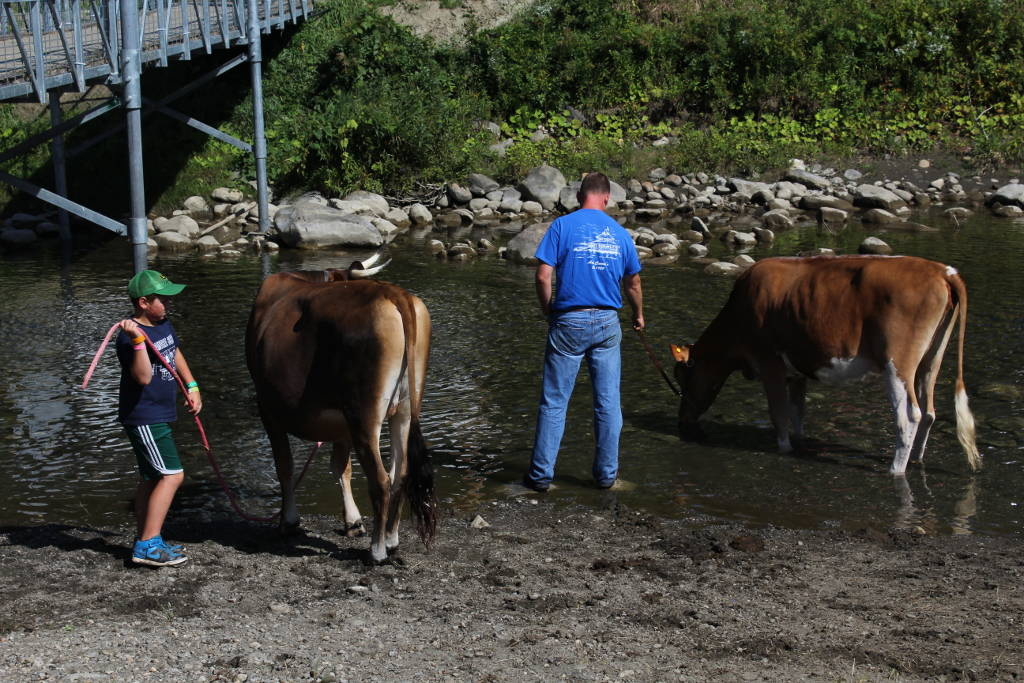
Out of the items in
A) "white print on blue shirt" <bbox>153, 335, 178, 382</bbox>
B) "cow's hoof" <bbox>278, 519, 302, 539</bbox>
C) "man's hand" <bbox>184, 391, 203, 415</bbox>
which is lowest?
"cow's hoof" <bbox>278, 519, 302, 539</bbox>

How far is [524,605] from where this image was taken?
605cm

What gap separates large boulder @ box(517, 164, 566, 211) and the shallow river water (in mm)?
8100

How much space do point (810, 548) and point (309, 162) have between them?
19.6m

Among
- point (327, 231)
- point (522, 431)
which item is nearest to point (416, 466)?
point (522, 431)

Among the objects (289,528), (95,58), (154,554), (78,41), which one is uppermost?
(78,41)

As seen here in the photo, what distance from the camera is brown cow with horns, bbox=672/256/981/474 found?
8367 mm

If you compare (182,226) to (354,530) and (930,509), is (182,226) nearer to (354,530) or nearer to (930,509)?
(354,530)

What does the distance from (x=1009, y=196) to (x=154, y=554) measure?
20397mm

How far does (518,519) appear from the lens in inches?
303

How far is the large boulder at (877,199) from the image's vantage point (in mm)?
23328

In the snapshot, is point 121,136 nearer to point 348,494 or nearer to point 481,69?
point 481,69

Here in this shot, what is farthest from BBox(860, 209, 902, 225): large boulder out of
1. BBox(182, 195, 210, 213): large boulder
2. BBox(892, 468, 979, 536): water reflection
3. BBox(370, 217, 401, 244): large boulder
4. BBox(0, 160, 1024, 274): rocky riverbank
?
BBox(892, 468, 979, 536): water reflection

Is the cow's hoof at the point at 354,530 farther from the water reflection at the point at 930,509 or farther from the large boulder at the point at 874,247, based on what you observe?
the large boulder at the point at 874,247

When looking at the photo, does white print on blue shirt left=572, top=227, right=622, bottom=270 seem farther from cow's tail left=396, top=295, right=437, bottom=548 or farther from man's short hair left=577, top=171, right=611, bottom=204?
cow's tail left=396, top=295, right=437, bottom=548
